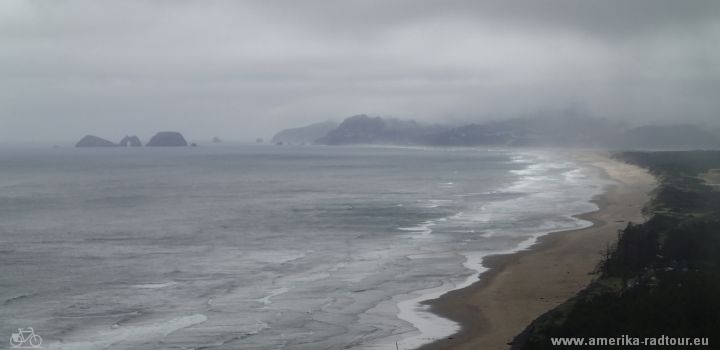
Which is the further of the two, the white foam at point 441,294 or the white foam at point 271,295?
the white foam at point 271,295

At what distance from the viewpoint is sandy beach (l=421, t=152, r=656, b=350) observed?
19.8m

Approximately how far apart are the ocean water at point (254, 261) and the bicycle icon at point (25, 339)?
12.6 inches

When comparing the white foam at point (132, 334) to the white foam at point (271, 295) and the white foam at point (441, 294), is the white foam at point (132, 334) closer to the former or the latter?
the white foam at point (271, 295)

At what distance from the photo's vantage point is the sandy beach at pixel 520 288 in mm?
19766

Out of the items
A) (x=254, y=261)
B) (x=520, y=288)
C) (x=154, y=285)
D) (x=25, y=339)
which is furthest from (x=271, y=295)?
(x=520, y=288)

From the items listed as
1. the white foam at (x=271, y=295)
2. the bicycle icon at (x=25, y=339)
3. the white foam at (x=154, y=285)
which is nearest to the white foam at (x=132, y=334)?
the bicycle icon at (x=25, y=339)

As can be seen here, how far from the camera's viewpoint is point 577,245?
Answer: 3453 centimetres

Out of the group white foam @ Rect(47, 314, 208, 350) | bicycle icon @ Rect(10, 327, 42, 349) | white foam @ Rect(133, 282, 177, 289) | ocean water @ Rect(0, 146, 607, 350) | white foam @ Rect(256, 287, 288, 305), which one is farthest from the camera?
white foam @ Rect(133, 282, 177, 289)

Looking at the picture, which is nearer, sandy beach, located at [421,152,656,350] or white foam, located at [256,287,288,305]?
sandy beach, located at [421,152,656,350]

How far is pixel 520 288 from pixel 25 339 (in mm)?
16486

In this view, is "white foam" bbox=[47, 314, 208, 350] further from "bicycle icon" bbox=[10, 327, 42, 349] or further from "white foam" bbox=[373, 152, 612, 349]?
"white foam" bbox=[373, 152, 612, 349]

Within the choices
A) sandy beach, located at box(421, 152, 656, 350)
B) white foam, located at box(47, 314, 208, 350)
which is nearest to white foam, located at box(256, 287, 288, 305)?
white foam, located at box(47, 314, 208, 350)

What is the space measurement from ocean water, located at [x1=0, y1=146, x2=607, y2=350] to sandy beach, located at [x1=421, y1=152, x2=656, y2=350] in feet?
2.83

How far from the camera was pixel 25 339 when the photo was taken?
779 inches
